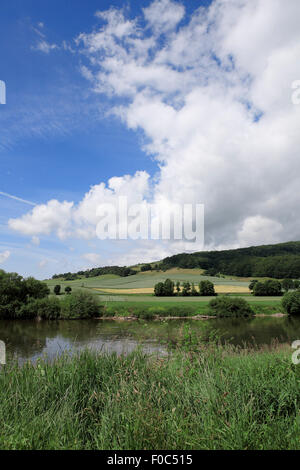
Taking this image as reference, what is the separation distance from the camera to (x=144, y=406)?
4957 millimetres

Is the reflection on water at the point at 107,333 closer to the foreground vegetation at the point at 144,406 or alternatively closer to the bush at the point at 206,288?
the bush at the point at 206,288

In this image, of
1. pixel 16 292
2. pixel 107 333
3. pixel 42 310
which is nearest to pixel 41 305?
pixel 42 310

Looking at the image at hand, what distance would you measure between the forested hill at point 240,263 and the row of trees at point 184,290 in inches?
881

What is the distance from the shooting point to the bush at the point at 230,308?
5547 cm

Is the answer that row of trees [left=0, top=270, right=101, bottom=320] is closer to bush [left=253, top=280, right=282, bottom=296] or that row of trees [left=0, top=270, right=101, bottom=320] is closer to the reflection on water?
the reflection on water

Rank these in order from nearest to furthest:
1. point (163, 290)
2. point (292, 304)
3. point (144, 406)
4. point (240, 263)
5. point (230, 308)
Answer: point (144, 406), point (230, 308), point (292, 304), point (163, 290), point (240, 263)

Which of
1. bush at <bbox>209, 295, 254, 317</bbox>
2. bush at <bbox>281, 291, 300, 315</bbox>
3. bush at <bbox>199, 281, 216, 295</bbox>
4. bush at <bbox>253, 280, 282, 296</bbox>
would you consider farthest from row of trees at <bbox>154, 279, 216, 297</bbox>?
bush at <bbox>281, 291, 300, 315</bbox>

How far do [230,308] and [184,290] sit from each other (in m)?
19.6

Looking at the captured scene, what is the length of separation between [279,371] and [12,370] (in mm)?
5713

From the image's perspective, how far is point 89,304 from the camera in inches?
2191

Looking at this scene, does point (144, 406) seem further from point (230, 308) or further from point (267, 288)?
point (267, 288)

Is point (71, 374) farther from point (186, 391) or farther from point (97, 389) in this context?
point (186, 391)

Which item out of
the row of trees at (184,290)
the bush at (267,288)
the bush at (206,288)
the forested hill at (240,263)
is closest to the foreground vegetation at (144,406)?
the row of trees at (184,290)

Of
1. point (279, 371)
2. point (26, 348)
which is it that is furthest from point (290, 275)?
point (279, 371)
